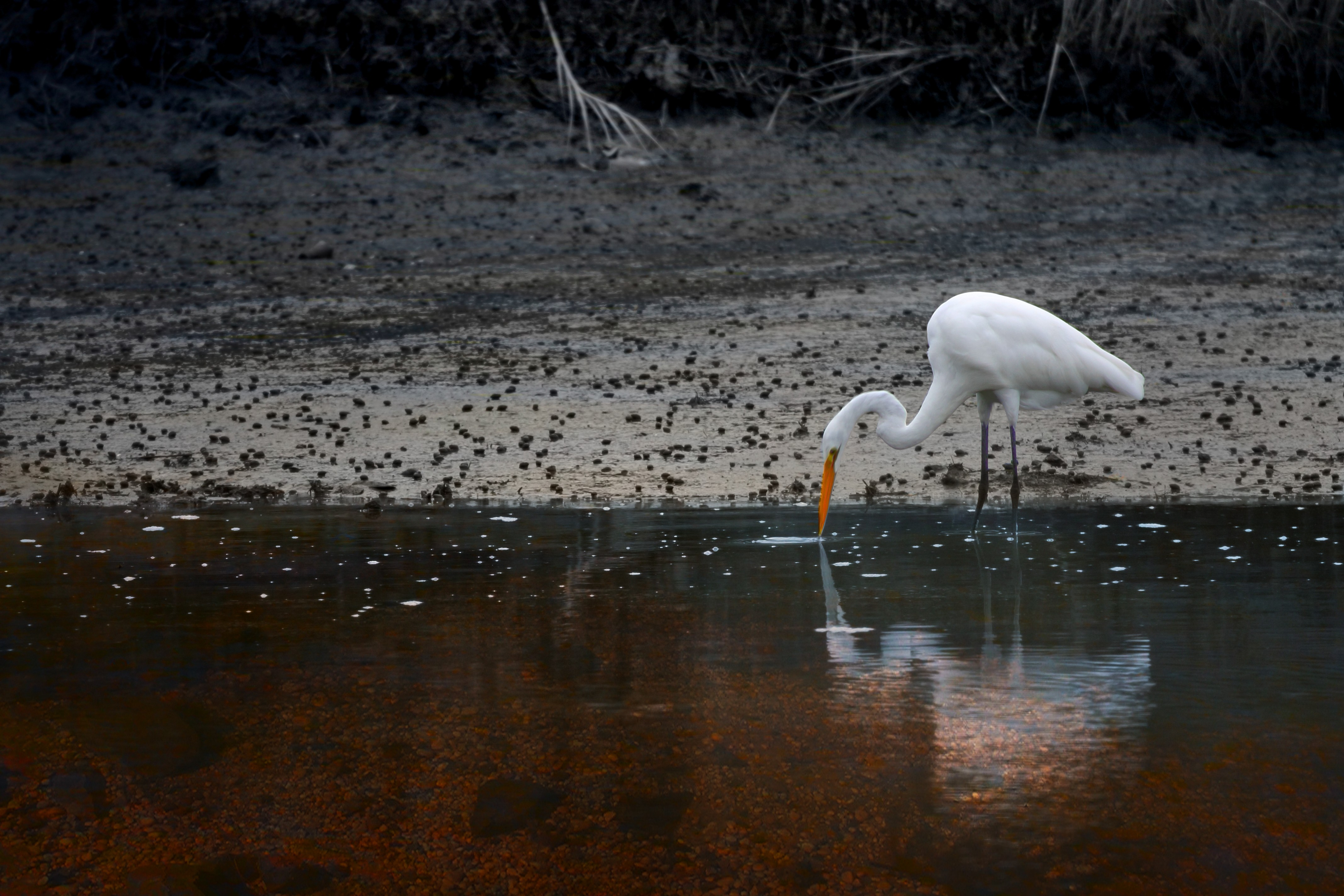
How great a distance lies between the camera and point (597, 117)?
20516mm

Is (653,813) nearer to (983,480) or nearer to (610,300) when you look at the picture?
(983,480)

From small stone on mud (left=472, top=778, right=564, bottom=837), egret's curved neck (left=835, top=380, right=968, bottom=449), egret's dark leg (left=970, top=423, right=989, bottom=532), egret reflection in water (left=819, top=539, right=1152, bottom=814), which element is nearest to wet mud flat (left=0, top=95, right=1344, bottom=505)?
egret's dark leg (left=970, top=423, right=989, bottom=532)

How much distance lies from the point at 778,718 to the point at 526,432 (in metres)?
6.64

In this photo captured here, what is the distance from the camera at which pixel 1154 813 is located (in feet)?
12.6

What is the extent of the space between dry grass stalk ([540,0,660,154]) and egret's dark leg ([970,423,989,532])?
11.3 m

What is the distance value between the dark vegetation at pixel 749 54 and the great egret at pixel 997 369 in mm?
11978

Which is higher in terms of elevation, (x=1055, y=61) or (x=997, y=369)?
(x=1055, y=61)

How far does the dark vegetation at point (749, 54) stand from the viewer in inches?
820

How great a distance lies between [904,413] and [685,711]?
4.32m

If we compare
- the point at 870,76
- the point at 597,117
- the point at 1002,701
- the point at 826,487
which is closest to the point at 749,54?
the point at 870,76

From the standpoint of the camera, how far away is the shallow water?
3.66 m

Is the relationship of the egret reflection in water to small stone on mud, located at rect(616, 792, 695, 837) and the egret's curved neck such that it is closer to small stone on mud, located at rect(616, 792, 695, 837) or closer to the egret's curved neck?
small stone on mud, located at rect(616, 792, 695, 837)

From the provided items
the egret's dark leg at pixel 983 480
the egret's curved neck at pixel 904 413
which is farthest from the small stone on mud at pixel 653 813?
the egret's curved neck at pixel 904 413

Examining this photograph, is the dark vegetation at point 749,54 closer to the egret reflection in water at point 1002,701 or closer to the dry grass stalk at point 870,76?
the dry grass stalk at point 870,76
